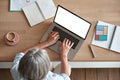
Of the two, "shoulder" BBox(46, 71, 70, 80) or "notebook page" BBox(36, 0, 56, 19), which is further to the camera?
"notebook page" BBox(36, 0, 56, 19)

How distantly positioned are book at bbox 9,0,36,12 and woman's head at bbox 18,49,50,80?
0.46m

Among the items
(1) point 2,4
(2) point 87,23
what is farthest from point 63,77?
(1) point 2,4

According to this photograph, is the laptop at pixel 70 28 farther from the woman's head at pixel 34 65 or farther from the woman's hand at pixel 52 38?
the woman's head at pixel 34 65

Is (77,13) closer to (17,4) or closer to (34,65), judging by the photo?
(17,4)

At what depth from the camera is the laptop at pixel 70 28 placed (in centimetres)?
129

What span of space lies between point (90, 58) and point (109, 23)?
224 mm

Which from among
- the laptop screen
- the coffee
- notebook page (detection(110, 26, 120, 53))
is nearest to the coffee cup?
the coffee

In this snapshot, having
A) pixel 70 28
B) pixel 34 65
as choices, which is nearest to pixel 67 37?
pixel 70 28

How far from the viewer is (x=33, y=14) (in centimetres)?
136

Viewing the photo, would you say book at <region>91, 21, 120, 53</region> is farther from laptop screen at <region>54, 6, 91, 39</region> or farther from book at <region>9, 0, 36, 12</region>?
book at <region>9, 0, 36, 12</region>

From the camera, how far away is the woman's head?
3.15 ft

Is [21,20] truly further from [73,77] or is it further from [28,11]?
[73,77]

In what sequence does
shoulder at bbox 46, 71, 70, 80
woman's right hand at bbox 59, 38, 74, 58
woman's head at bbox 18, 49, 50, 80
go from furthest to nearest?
woman's right hand at bbox 59, 38, 74, 58, shoulder at bbox 46, 71, 70, 80, woman's head at bbox 18, 49, 50, 80

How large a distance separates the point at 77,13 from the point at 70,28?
0.35ft
